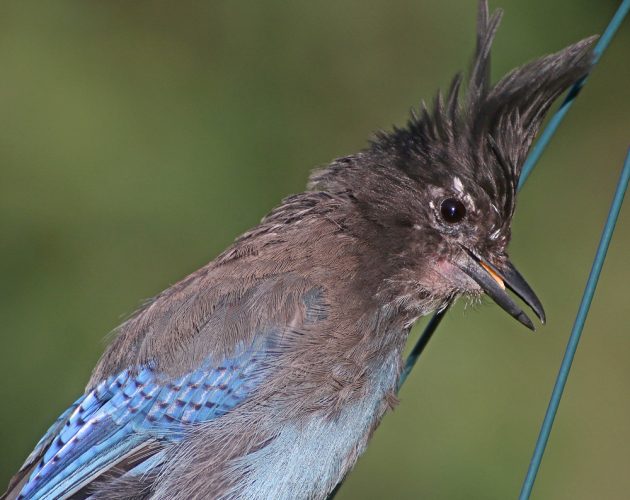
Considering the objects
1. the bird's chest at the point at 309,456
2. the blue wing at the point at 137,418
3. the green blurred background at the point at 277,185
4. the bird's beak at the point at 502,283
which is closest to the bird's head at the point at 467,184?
the bird's beak at the point at 502,283

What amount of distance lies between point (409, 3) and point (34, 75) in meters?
1.66

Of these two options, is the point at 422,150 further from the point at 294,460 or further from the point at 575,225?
the point at 575,225

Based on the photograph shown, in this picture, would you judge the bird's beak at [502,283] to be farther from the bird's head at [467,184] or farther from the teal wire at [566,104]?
the teal wire at [566,104]

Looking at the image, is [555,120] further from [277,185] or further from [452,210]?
[277,185]

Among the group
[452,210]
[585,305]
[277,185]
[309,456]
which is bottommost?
[309,456]

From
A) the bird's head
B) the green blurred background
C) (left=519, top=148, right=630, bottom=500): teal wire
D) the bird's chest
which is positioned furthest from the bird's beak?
the green blurred background

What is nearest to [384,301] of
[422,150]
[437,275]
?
[437,275]

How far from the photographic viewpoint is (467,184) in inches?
152

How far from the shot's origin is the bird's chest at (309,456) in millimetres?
3590

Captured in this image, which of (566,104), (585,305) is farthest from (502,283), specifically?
(585,305)

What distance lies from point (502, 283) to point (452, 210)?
0.25 metres

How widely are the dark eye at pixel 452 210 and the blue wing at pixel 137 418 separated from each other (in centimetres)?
67

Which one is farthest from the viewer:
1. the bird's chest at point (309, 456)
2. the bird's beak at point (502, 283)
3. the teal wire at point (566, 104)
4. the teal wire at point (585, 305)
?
the bird's beak at point (502, 283)

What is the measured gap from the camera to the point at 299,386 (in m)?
3.68
